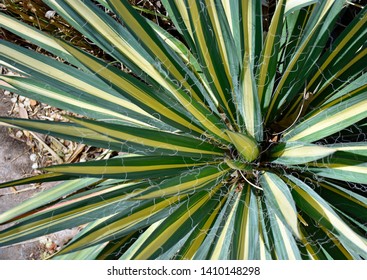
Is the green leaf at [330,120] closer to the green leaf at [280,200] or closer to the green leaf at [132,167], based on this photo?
the green leaf at [280,200]

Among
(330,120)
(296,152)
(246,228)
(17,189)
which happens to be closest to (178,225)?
(246,228)

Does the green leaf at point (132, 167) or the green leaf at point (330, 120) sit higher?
the green leaf at point (330, 120)

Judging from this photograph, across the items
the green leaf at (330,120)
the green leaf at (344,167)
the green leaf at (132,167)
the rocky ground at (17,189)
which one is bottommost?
the rocky ground at (17,189)

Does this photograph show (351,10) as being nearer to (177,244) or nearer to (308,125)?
(308,125)

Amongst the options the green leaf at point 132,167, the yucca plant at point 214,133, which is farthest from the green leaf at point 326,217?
the green leaf at point 132,167

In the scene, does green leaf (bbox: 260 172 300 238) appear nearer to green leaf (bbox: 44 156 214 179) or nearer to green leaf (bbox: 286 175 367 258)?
green leaf (bbox: 286 175 367 258)

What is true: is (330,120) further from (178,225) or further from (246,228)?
(178,225)

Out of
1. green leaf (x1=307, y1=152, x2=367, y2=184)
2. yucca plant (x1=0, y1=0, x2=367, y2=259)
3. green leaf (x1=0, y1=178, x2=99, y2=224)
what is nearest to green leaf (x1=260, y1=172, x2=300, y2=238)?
yucca plant (x1=0, y1=0, x2=367, y2=259)

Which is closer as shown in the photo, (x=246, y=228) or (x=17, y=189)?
(x=246, y=228)

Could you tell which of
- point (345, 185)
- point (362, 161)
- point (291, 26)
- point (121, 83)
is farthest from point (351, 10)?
point (121, 83)
